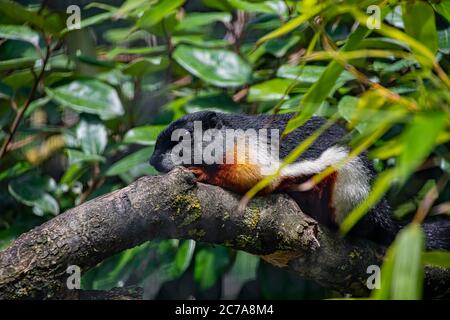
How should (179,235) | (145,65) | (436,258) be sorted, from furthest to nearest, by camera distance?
1. (145,65)
2. (179,235)
3. (436,258)

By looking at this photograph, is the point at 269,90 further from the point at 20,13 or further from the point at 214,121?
the point at 20,13

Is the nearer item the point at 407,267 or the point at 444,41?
the point at 407,267

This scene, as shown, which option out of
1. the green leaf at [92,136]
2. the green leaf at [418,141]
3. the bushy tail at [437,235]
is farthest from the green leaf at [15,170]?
the green leaf at [418,141]

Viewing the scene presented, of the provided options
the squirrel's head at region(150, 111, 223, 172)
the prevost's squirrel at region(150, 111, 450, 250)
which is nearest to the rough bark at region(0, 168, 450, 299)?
the prevost's squirrel at region(150, 111, 450, 250)

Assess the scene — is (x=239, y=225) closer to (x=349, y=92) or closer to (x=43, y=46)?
(x=349, y=92)

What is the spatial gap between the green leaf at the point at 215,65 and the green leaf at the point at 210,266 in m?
0.56

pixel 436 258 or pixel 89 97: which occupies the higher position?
pixel 89 97

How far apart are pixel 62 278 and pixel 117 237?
5.2 inches

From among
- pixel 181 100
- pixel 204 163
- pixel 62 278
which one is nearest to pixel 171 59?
pixel 181 100

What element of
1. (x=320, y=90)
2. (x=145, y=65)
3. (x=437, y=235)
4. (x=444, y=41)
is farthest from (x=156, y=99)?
(x=320, y=90)

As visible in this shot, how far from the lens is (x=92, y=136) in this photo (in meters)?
2.37

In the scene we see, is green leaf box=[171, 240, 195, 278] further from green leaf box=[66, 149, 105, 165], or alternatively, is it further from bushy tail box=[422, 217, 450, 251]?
bushy tail box=[422, 217, 450, 251]

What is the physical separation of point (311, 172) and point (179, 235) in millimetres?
457

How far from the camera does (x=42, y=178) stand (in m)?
2.36
